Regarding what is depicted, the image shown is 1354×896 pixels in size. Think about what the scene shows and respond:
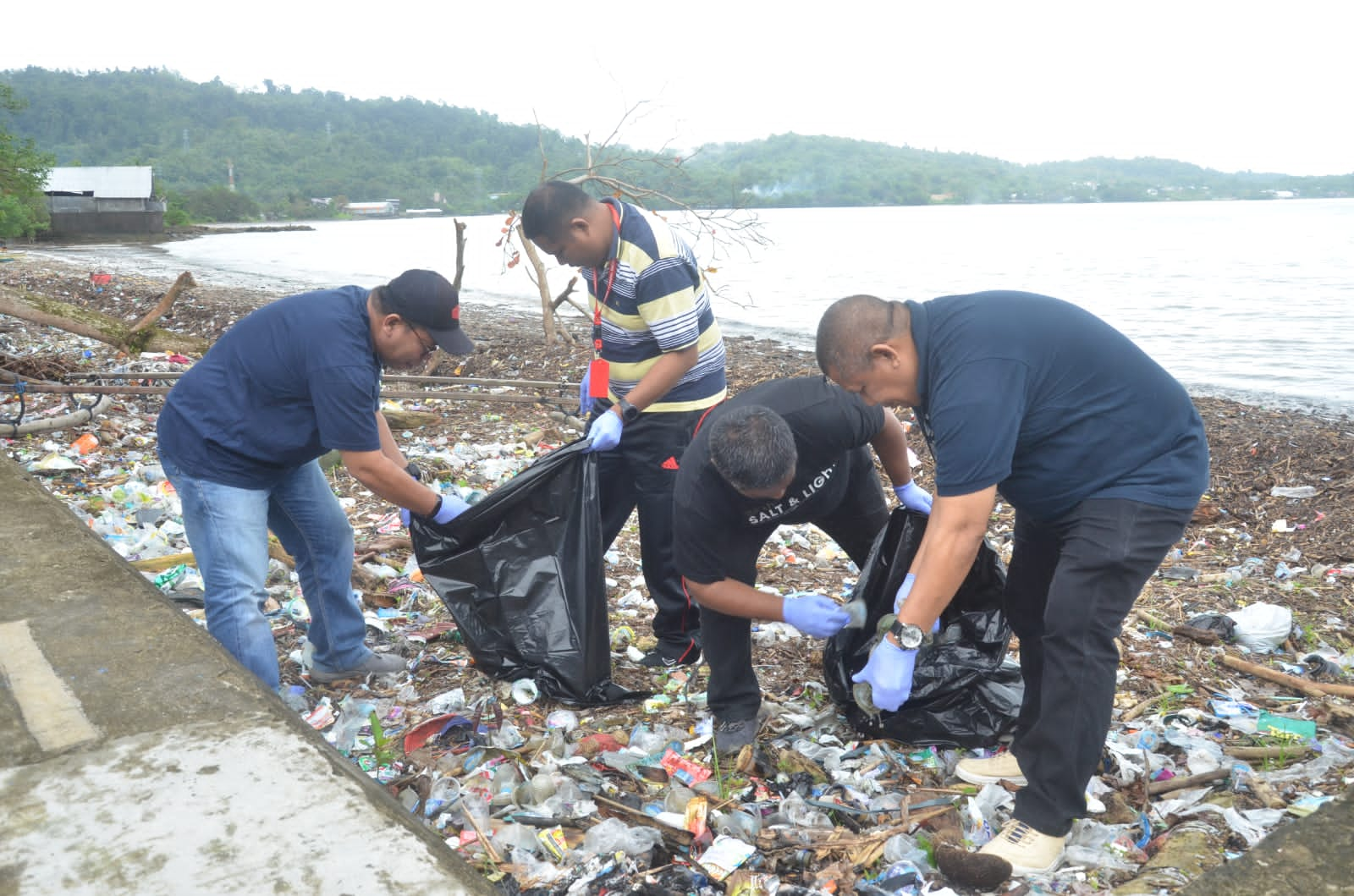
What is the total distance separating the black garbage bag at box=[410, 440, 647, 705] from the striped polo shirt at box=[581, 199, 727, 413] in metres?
0.42

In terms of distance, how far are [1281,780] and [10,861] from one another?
3.02 m

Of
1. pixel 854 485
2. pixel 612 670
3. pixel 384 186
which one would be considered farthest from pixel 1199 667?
pixel 384 186

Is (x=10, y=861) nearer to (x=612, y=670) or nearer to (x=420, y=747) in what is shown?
(x=420, y=747)

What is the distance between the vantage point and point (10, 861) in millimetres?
1744

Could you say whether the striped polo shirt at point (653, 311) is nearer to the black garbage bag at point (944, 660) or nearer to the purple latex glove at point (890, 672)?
the black garbage bag at point (944, 660)

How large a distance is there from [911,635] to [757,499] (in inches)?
21.4

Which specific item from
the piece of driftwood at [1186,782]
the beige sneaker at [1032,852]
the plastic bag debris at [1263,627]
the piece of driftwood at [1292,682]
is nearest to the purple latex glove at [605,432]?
the beige sneaker at [1032,852]

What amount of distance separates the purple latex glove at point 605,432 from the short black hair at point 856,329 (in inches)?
47.7

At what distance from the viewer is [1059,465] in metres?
2.35

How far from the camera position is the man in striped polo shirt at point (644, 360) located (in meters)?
3.40

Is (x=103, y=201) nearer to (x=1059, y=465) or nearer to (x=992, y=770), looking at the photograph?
(x=992, y=770)

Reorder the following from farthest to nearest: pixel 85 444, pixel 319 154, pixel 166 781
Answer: pixel 319 154
pixel 85 444
pixel 166 781

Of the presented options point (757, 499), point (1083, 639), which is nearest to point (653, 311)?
point (757, 499)

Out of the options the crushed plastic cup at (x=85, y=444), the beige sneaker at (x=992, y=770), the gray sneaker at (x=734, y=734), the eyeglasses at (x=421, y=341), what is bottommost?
the gray sneaker at (x=734, y=734)
